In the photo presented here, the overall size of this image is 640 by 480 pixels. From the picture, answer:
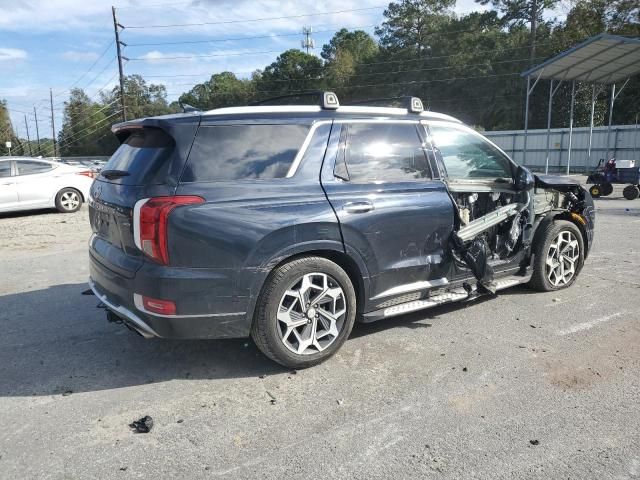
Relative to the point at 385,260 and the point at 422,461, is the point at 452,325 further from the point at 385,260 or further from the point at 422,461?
the point at 422,461

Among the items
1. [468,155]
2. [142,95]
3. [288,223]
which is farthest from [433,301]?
[142,95]

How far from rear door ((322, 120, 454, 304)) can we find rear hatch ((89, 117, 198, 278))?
3.54ft

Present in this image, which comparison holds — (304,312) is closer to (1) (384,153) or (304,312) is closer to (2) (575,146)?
(1) (384,153)

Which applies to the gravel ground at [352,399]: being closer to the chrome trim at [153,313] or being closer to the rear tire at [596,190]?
the chrome trim at [153,313]

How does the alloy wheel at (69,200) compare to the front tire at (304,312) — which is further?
the alloy wheel at (69,200)

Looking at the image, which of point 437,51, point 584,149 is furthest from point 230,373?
point 437,51

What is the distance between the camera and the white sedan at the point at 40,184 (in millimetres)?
12109

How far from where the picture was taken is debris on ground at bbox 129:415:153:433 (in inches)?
119

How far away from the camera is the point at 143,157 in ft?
11.6

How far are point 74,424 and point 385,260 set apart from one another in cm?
238

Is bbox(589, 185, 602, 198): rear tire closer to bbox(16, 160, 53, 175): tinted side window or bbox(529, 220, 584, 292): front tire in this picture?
bbox(529, 220, 584, 292): front tire

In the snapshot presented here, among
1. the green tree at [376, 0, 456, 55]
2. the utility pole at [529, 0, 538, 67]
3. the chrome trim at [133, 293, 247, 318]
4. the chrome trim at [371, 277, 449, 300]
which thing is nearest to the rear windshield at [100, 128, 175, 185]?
the chrome trim at [133, 293, 247, 318]

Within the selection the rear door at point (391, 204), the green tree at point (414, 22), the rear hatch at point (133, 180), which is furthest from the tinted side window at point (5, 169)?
the green tree at point (414, 22)

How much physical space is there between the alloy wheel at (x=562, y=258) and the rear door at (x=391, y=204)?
1.64 meters
